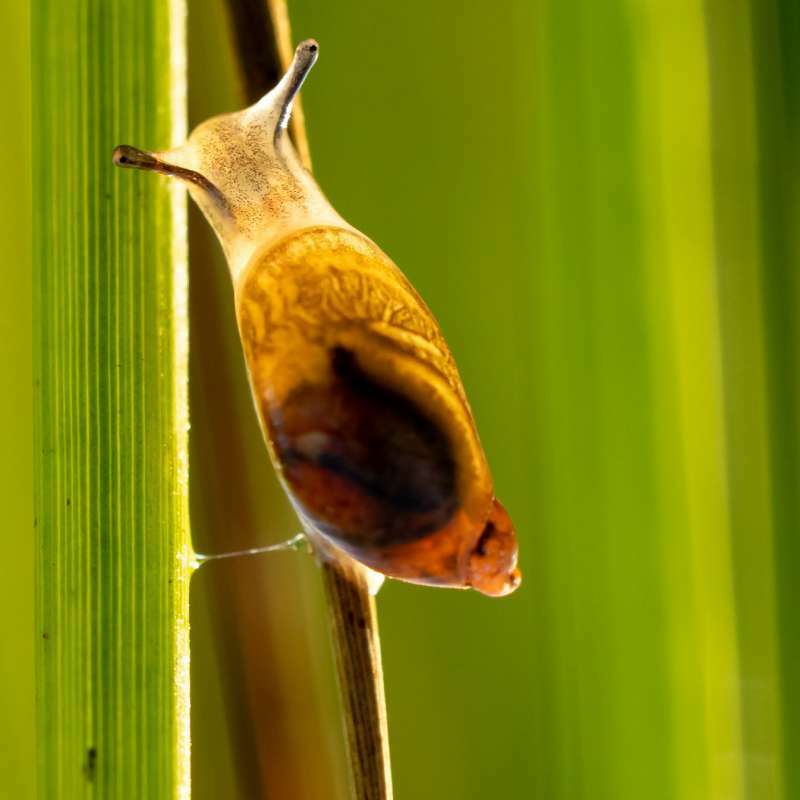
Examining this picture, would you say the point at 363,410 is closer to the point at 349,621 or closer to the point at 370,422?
the point at 370,422

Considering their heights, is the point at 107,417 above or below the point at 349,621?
above

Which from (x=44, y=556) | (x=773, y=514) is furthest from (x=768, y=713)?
(x=44, y=556)

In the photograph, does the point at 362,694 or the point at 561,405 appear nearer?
the point at 362,694

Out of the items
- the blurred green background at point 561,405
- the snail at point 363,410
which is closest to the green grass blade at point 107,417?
the snail at point 363,410

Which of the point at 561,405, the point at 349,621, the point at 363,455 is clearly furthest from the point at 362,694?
the point at 561,405

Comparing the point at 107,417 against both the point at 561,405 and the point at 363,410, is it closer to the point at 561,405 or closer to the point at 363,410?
the point at 363,410

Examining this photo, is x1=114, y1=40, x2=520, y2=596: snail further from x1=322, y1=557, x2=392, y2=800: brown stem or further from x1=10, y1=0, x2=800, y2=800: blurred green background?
x1=10, y1=0, x2=800, y2=800: blurred green background
